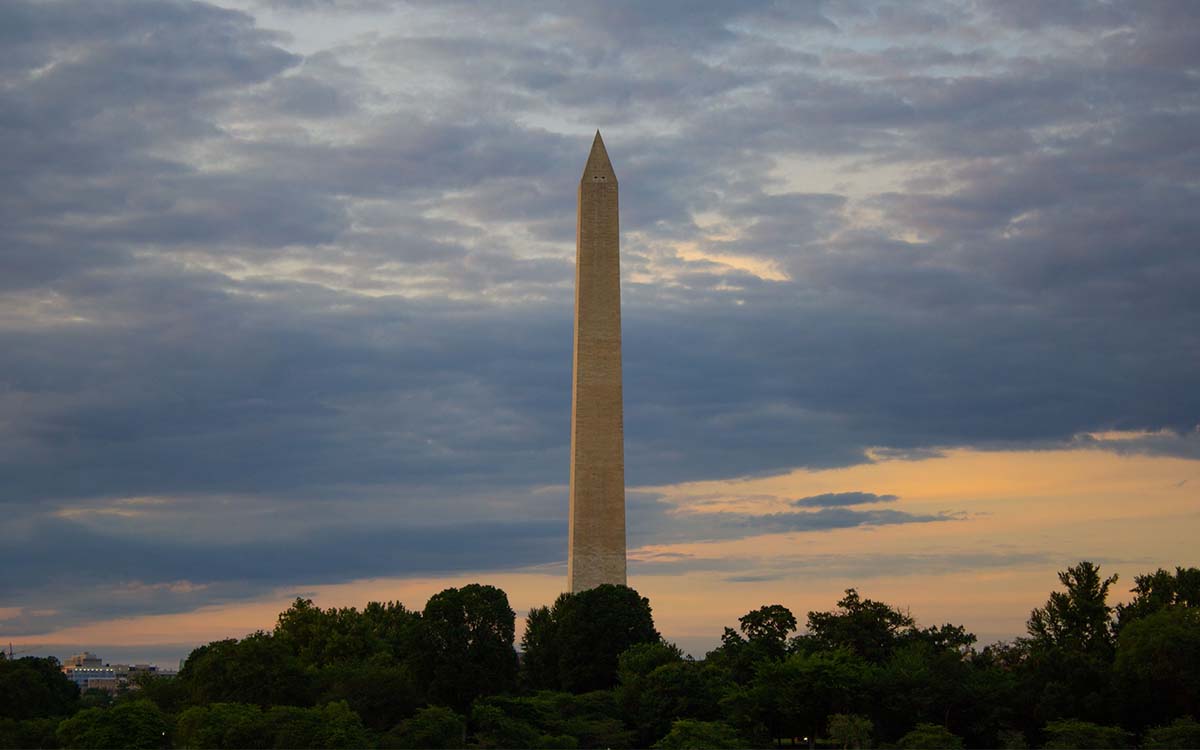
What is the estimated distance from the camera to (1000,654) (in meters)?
72.8

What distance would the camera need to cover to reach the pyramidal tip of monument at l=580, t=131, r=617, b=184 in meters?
74.7

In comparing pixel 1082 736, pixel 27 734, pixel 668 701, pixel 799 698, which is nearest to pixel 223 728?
pixel 27 734

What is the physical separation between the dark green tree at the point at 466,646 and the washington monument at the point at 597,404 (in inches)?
465

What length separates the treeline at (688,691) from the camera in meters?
51.1

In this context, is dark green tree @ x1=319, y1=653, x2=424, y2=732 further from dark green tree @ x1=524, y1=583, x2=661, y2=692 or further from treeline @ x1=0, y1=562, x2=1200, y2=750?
dark green tree @ x1=524, y1=583, x2=661, y2=692

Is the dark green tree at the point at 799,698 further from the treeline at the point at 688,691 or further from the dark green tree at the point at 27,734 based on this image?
the dark green tree at the point at 27,734

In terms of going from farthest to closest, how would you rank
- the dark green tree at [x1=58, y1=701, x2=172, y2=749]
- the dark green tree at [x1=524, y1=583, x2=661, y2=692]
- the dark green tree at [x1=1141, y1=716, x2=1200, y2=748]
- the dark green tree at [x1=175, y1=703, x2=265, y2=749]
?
the dark green tree at [x1=524, y1=583, x2=661, y2=692]
the dark green tree at [x1=58, y1=701, x2=172, y2=749]
the dark green tree at [x1=175, y1=703, x2=265, y2=749]
the dark green tree at [x1=1141, y1=716, x2=1200, y2=748]

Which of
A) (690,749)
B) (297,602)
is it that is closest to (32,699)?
(297,602)

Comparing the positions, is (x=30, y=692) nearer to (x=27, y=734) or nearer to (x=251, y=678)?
(x=27, y=734)

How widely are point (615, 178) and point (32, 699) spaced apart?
121 feet

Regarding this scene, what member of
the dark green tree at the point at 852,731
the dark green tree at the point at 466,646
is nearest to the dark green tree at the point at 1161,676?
the dark green tree at the point at 852,731

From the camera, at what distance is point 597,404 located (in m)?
73.6

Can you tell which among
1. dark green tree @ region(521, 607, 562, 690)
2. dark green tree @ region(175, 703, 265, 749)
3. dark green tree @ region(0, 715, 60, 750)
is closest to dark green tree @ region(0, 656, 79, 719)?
dark green tree @ region(0, 715, 60, 750)

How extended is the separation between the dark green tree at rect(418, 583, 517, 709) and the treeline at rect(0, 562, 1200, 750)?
2.5 inches
